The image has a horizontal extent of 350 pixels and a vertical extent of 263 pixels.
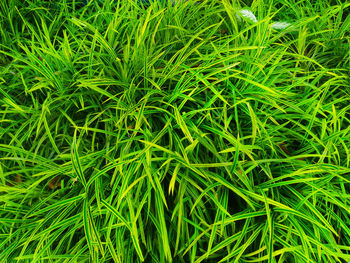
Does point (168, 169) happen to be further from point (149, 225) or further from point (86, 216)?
point (86, 216)

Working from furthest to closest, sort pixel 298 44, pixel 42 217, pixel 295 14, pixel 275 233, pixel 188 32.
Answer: pixel 295 14
pixel 298 44
pixel 188 32
pixel 42 217
pixel 275 233

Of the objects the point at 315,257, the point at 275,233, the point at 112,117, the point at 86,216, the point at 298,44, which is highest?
the point at 298,44

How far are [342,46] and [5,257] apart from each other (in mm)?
2102

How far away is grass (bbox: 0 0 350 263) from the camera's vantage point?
1.19 meters

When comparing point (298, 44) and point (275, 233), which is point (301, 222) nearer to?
point (275, 233)

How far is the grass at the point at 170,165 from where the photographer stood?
1.19m

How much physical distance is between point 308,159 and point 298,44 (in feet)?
2.30

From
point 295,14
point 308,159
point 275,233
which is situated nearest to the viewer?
point 275,233

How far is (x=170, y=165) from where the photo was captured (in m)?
1.28

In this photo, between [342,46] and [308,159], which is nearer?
[308,159]

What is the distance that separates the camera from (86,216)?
1.12 meters

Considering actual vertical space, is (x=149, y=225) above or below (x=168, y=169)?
below

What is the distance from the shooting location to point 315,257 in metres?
1.26

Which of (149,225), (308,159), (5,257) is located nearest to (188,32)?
(308,159)
